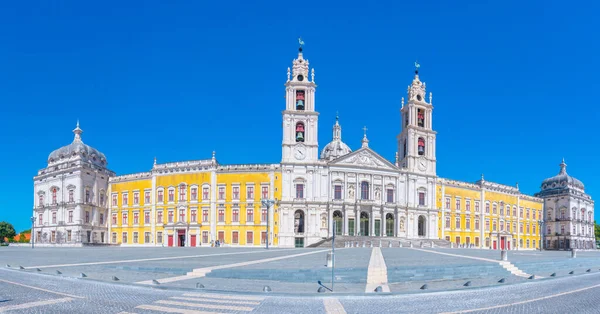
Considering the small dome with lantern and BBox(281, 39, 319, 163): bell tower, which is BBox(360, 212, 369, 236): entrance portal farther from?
the small dome with lantern

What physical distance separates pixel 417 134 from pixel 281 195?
73.2 feet

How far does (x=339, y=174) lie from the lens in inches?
2430

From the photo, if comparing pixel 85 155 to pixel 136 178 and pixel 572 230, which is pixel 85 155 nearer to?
pixel 136 178

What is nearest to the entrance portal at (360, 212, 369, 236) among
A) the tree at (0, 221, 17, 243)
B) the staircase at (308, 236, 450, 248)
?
the staircase at (308, 236, 450, 248)

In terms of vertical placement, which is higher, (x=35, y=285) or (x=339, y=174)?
(x=339, y=174)

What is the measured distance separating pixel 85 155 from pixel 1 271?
158ft

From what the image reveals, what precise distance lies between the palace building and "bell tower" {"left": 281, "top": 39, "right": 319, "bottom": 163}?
13cm

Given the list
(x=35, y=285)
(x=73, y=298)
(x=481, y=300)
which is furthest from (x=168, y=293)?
(x=481, y=300)

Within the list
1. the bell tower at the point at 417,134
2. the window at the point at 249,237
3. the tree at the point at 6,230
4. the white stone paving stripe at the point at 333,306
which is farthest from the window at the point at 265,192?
the tree at the point at 6,230

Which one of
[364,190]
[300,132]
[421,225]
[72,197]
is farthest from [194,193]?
[421,225]

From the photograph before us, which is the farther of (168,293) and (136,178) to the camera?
(136,178)

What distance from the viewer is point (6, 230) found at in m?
83.8

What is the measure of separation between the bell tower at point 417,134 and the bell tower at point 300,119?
48.0ft

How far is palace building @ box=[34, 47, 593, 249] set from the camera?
5994 centimetres
